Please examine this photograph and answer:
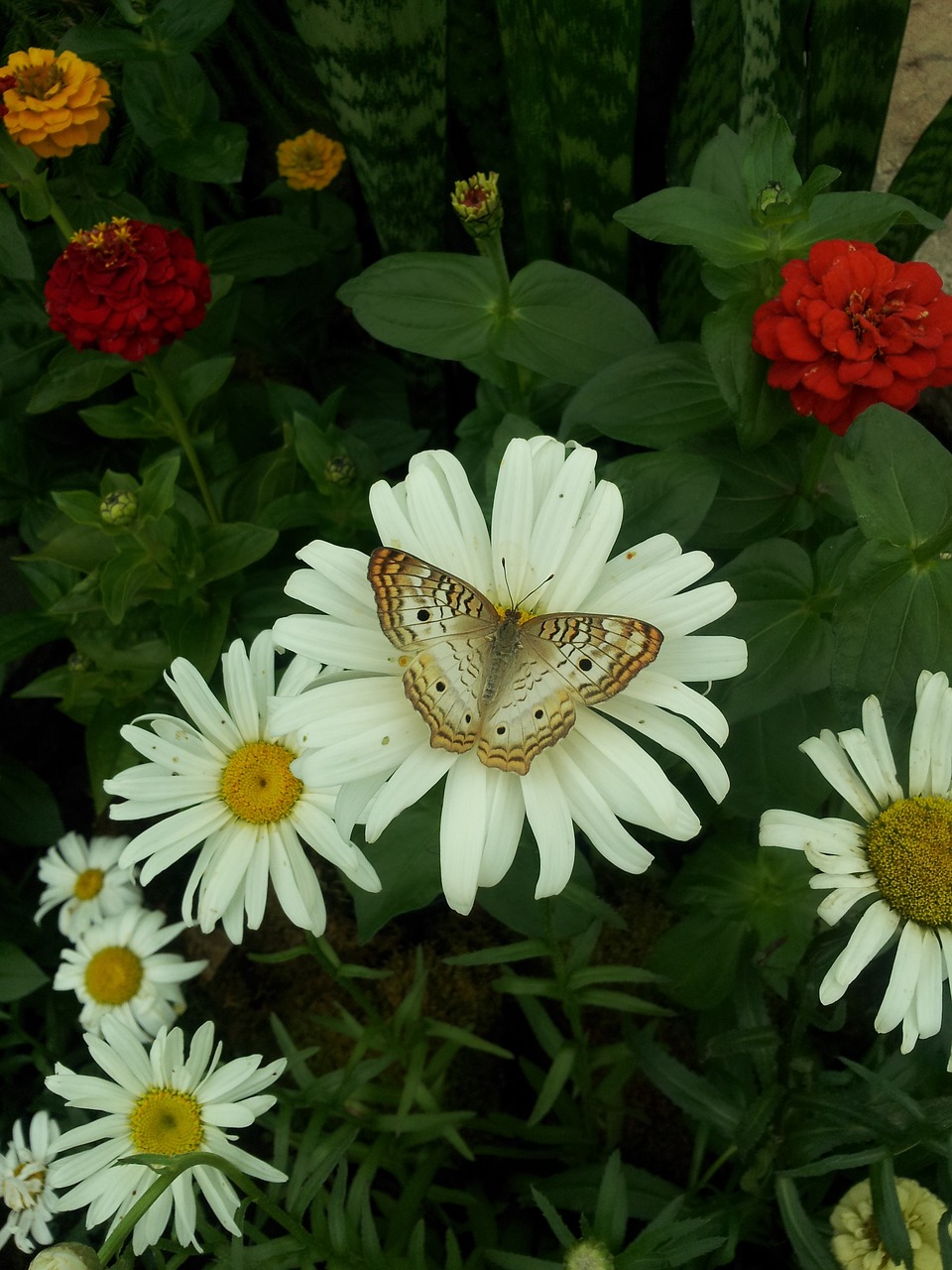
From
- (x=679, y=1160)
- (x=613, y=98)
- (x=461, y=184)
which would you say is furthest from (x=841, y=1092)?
(x=613, y=98)

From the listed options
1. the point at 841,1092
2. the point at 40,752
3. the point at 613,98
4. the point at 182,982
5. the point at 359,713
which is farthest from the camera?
the point at 40,752

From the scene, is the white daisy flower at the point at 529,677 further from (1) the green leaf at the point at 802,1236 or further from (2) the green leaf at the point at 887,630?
(1) the green leaf at the point at 802,1236

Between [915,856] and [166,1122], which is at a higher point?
[915,856]

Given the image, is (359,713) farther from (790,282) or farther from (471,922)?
(471,922)

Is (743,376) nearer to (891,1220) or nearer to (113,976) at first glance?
(891,1220)

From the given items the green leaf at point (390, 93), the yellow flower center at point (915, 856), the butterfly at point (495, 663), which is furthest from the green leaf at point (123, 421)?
the yellow flower center at point (915, 856)

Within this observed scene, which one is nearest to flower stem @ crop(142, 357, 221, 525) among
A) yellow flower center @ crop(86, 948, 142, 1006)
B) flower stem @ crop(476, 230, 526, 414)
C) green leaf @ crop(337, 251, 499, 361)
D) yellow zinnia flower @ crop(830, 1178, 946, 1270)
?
green leaf @ crop(337, 251, 499, 361)

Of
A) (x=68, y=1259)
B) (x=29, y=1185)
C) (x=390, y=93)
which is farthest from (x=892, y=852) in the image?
(x=390, y=93)

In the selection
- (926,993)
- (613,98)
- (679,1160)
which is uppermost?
(613,98)
